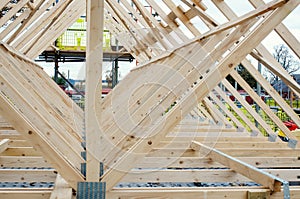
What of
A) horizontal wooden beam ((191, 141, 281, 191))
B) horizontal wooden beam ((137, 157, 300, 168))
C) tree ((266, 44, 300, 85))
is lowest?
horizontal wooden beam ((191, 141, 281, 191))

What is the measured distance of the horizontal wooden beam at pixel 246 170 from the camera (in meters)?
2.37

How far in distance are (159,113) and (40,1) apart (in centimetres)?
234

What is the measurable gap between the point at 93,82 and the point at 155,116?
44.4 inches

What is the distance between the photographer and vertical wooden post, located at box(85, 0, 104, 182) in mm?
2188

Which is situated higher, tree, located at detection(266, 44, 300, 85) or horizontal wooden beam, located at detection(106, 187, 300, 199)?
tree, located at detection(266, 44, 300, 85)

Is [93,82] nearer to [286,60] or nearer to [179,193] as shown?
[179,193]

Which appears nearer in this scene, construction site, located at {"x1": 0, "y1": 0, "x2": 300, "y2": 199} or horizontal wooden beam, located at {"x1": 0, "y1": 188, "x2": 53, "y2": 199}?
horizontal wooden beam, located at {"x1": 0, "y1": 188, "x2": 53, "y2": 199}

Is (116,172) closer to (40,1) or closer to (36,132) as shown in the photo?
(36,132)

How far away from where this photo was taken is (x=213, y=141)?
202 inches

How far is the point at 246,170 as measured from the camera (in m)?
2.83

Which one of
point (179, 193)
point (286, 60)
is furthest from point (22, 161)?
point (286, 60)

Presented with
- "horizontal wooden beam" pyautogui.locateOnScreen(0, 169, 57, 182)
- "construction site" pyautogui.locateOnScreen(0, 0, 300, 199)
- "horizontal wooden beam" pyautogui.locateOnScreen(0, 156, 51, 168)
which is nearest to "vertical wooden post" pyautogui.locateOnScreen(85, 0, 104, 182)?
"construction site" pyautogui.locateOnScreen(0, 0, 300, 199)

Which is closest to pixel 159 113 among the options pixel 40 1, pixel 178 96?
pixel 178 96

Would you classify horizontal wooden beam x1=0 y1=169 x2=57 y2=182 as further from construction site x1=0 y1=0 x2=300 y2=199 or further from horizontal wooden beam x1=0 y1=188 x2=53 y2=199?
horizontal wooden beam x1=0 y1=188 x2=53 y2=199
